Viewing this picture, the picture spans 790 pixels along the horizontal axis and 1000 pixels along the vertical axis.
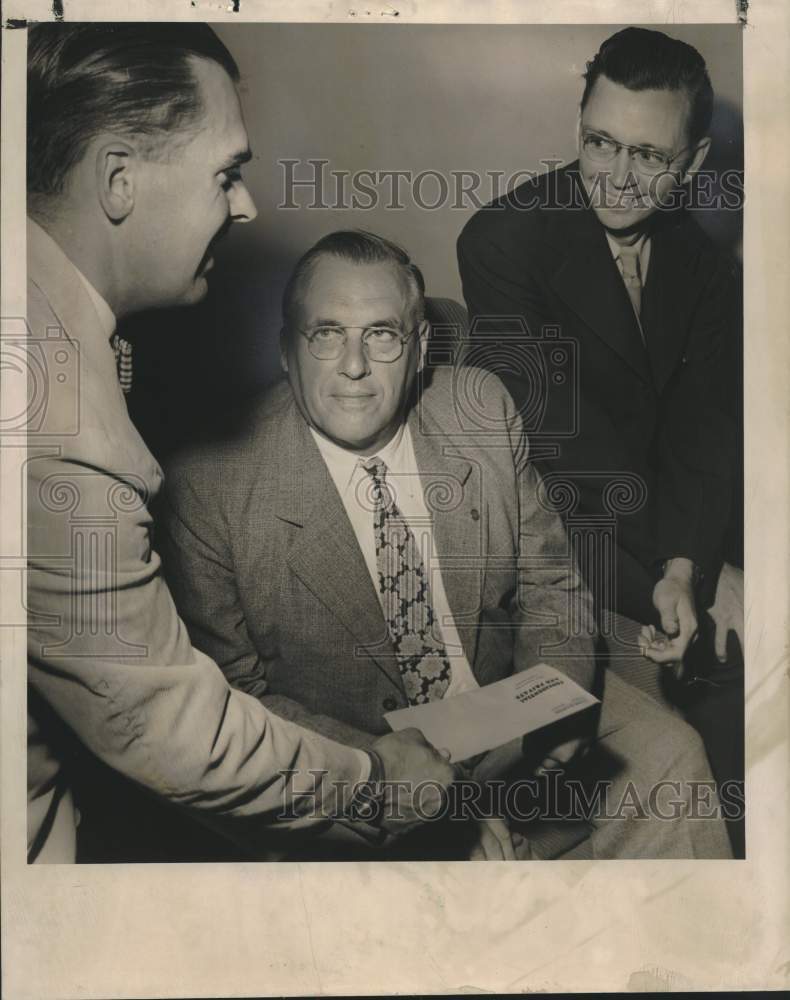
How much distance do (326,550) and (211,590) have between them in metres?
0.24

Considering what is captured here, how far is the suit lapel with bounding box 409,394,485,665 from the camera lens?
2.15 metres

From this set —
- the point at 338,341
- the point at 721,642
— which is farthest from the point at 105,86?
the point at 721,642

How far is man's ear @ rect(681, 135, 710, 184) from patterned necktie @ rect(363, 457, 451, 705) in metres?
0.89

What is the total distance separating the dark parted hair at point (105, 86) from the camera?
207cm

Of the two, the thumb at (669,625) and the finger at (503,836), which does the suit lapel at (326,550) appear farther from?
the thumb at (669,625)

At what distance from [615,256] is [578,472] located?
470 mm

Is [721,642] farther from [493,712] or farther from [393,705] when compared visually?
[393,705]

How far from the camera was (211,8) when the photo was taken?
217cm

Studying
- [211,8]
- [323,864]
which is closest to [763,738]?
[323,864]

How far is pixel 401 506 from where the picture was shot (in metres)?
2.15

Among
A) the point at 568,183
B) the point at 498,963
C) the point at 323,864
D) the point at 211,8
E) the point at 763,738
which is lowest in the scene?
the point at 498,963

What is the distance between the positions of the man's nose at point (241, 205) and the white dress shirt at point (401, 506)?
0.45 meters

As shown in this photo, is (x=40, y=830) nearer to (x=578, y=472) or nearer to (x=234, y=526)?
(x=234, y=526)

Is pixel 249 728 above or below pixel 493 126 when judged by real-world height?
below
